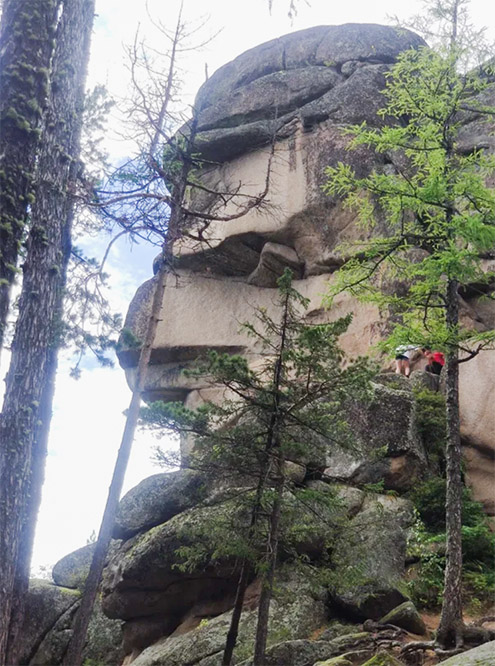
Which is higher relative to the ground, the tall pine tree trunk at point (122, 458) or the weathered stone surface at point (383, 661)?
the tall pine tree trunk at point (122, 458)

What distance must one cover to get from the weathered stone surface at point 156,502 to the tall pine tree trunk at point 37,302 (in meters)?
2.64

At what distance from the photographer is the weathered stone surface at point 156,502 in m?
13.2

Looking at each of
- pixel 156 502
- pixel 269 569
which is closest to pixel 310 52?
pixel 156 502

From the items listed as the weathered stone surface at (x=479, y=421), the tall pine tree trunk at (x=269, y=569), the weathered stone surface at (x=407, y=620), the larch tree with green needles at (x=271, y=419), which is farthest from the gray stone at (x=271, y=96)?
the weathered stone surface at (x=407, y=620)

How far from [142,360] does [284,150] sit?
11624 mm

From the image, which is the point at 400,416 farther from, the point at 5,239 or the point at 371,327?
the point at 5,239

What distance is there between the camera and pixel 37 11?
742cm

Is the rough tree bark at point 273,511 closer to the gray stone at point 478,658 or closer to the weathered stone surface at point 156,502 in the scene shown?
the gray stone at point 478,658

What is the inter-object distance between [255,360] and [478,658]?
15.4m

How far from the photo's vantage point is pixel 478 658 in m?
5.72

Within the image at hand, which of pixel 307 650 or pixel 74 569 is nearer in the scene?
pixel 307 650

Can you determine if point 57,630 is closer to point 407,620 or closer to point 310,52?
point 407,620

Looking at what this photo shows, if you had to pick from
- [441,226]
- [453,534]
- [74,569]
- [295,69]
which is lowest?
[74,569]

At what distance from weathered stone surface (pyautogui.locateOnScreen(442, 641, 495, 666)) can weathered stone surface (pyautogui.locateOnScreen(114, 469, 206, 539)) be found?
24.9ft
